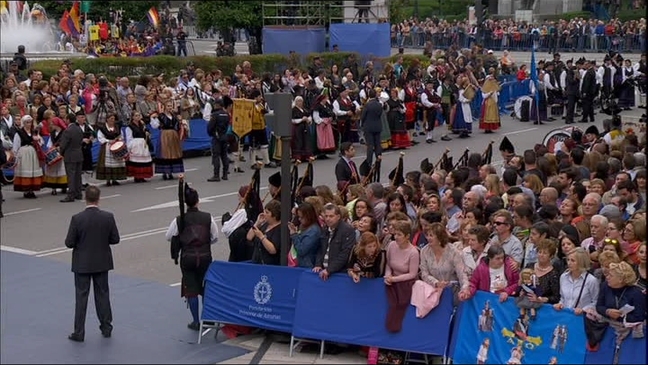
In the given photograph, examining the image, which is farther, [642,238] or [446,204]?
[446,204]

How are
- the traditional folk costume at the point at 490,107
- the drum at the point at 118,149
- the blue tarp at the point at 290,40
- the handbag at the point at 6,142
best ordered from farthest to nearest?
the blue tarp at the point at 290,40 → the traditional folk costume at the point at 490,107 → the drum at the point at 118,149 → the handbag at the point at 6,142

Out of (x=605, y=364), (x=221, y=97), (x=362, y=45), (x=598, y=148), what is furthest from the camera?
(x=362, y=45)

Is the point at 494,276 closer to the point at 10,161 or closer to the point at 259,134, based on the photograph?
the point at 10,161

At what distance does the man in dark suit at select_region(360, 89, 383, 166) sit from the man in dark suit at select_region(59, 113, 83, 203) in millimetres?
6115

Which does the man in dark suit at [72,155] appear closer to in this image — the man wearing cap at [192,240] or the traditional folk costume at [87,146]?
the traditional folk costume at [87,146]

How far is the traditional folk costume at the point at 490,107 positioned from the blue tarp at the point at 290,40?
9.93 m

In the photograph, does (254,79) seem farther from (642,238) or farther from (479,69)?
(642,238)

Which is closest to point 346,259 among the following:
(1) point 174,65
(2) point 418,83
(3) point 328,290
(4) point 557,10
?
(3) point 328,290

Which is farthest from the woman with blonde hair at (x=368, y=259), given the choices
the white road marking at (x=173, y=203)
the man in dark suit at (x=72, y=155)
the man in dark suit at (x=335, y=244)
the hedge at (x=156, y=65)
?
the hedge at (x=156, y=65)

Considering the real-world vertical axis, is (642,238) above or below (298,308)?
above

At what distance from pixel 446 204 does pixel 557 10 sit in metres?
52.1

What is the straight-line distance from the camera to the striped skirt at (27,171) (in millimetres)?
20578

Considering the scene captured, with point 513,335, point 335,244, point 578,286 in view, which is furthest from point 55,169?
point 578,286

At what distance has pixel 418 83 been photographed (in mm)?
28062
